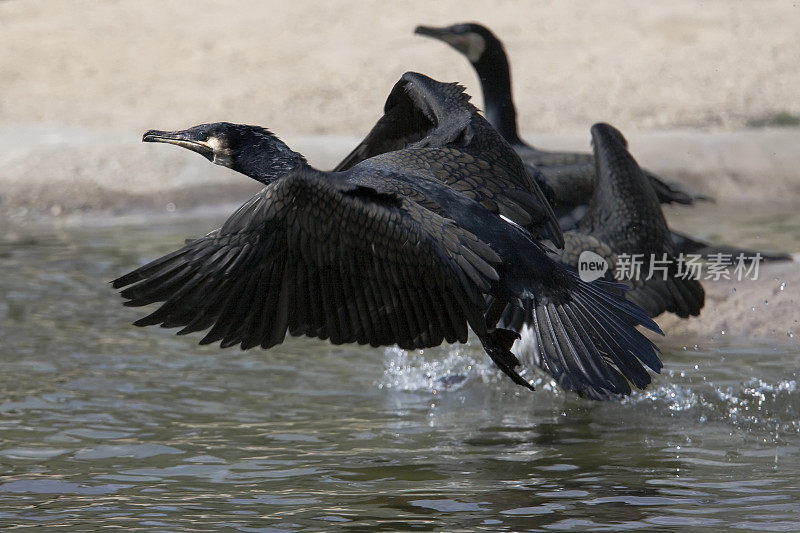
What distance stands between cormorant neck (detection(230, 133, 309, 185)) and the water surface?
1016 mm

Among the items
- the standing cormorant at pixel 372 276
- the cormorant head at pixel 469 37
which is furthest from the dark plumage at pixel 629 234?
the cormorant head at pixel 469 37

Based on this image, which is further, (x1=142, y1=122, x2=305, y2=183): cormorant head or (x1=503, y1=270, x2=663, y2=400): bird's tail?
(x1=142, y1=122, x2=305, y2=183): cormorant head

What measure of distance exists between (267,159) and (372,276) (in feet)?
2.17

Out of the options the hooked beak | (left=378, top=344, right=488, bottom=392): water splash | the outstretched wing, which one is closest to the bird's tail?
the outstretched wing

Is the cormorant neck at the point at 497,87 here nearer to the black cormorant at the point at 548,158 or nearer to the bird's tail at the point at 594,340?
the black cormorant at the point at 548,158

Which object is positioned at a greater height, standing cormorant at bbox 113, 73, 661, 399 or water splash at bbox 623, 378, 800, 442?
standing cormorant at bbox 113, 73, 661, 399

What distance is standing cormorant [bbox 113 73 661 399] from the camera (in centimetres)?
386

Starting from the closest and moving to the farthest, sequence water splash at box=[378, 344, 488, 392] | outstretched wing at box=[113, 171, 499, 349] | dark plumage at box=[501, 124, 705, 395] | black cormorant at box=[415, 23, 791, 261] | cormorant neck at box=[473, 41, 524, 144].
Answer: outstretched wing at box=[113, 171, 499, 349] < dark plumage at box=[501, 124, 705, 395] < water splash at box=[378, 344, 488, 392] < black cormorant at box=[415, 23, 791, 261] < cormorant neck at box=[473, 41, 524, 144]

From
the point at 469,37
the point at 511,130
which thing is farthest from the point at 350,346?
the point at 469,37

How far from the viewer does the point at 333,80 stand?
1262 centimetres

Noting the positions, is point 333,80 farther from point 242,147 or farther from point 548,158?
point 242,147

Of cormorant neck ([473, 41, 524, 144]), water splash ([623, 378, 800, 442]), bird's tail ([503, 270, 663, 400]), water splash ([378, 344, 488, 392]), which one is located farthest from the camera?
cormorant neck ([473, 41, 524, 144])

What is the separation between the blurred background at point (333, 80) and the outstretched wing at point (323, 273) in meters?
6.06

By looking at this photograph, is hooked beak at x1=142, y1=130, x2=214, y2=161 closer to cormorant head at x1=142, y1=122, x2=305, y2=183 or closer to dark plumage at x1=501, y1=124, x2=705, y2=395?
cormorant head at x1=142, y1=122, x2=305, y2=183
